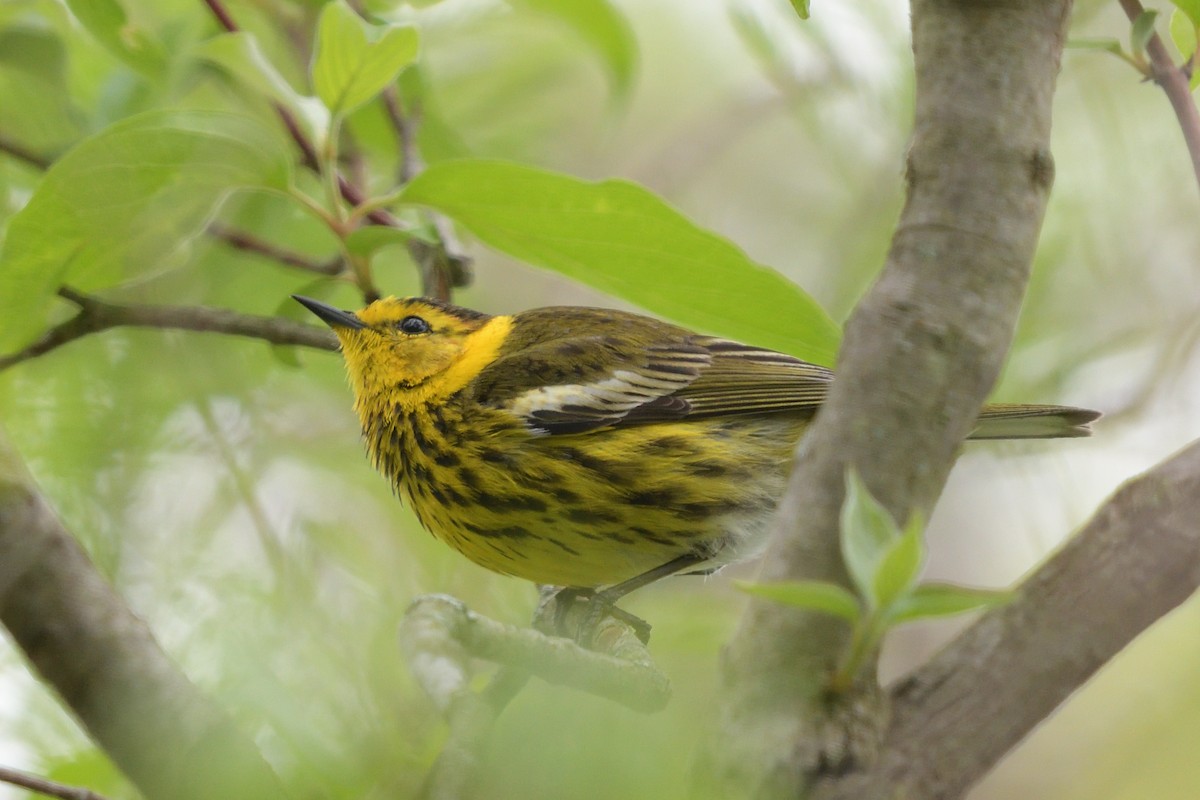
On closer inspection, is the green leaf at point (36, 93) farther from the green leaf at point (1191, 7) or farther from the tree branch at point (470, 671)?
the green leaf at point (1191, 7)

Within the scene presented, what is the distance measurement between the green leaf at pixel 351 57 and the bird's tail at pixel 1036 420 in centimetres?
149

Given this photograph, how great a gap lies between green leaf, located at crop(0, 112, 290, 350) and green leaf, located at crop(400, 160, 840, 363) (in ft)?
1.09

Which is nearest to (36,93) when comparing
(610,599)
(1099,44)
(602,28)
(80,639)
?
(602,28)

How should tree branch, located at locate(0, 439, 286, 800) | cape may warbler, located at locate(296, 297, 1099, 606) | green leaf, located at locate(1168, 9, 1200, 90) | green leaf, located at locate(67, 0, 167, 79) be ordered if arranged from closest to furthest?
tree branch, located at locate(0, 439, 286, 800) → green leaf, located at locate(1168, 9, 1200, 90) → green leaf, located at locate(67, 0, 167, 79) → cape may warbler, located at locate(296, 297, 1099, 606)

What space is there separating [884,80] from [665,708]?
3.15m

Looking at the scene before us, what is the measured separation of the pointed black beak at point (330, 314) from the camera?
2.79 metres

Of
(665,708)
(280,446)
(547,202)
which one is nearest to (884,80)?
(547,202)

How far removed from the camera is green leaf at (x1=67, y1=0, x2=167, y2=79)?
2467 millimetres

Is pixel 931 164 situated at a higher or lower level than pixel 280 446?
higher

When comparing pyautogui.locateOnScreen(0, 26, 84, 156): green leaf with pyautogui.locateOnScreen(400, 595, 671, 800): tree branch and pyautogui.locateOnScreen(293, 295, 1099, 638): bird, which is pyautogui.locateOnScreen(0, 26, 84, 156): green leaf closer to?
pyautogui.locateOnScreen(293, 295, 1099, 638): bird

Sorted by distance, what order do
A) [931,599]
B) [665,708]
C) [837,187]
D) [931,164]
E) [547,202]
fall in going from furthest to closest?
[837,187] → [547,202] → [931,164] → [931,599] → [665,708]

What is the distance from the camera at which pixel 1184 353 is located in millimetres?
3818

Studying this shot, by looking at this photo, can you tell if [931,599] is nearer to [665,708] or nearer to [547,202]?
[665,708]

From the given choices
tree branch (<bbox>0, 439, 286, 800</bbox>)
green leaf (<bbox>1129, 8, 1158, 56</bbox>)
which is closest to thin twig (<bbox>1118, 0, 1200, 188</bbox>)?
green leaf (<bbox>1129, 8, 1158, 56</bbox>)
